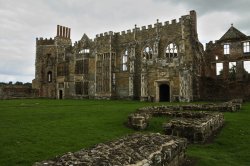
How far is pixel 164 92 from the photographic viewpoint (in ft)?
115

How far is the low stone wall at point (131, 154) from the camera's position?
4.13m

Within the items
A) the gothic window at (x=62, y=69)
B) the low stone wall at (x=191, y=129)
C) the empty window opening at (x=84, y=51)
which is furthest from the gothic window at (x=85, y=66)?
the low stone wall at (x=191, y=129)

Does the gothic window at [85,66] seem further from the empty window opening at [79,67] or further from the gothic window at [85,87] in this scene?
the gothic window at [85,87]

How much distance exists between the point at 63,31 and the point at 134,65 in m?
24.7

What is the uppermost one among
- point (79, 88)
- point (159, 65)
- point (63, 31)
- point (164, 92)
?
point (63, 31)

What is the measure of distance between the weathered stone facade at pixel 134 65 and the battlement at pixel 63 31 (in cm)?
382

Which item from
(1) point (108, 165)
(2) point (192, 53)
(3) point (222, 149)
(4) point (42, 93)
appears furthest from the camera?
(4) point (42, 93)

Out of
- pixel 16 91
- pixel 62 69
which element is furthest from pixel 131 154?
pixel 16 91

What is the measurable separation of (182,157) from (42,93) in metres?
49.1

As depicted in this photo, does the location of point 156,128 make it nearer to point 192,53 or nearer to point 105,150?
point 105,150

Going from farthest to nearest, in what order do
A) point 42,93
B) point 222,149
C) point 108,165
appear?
1. point 42,93
2. point 222,149
3. point 108,165

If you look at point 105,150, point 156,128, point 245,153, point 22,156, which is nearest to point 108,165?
point 105,150

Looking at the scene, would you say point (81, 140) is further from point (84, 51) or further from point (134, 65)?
point (84, 51)

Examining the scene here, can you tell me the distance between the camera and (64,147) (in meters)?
8.34
